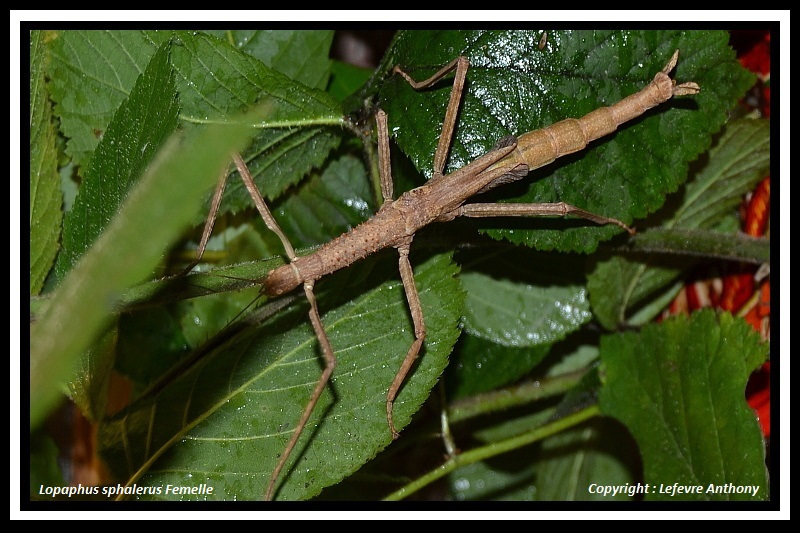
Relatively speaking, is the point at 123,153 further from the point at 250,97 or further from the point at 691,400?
the point at 691,400

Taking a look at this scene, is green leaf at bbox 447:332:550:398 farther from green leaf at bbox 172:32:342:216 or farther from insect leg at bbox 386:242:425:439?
green leaf at bbox 172:32:342:216

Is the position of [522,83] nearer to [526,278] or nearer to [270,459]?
[526,278]

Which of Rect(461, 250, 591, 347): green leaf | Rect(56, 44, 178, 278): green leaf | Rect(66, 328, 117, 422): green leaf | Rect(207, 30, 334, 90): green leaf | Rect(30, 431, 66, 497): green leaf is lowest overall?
Rect(30, 431, 66, 497): green leaf

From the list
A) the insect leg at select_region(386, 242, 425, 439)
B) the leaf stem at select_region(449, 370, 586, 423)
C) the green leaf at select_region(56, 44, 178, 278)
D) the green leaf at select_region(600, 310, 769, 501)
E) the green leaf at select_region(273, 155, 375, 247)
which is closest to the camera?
the green leaf at select_region(56, 44, 178, 278)

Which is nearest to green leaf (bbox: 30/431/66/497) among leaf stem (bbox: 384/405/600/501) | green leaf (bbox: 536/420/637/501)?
leaf stem (bbox: 384/405/600/501)

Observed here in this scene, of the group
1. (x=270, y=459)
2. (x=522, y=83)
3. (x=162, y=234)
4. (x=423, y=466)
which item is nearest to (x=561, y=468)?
(x=423, y=466)
